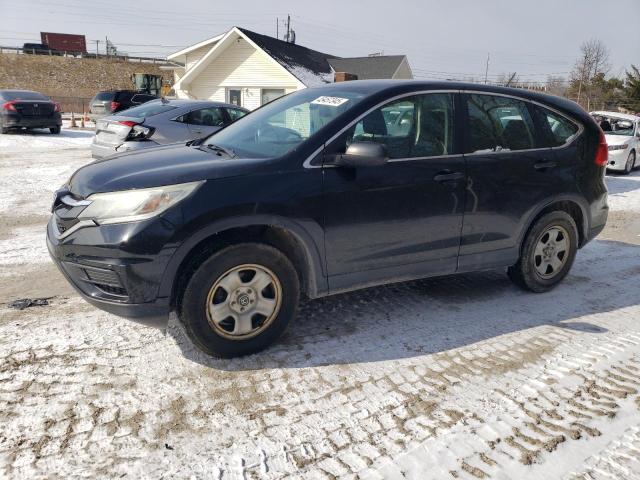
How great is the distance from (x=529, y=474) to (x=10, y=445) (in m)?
2.51

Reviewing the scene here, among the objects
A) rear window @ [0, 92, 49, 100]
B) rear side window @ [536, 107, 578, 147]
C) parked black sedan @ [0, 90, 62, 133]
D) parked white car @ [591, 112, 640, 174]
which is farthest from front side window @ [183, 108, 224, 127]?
rear window @ [0, 92, 49, 100]

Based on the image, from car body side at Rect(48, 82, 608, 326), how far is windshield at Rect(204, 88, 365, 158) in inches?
5.4

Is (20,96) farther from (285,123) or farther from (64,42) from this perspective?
(64,42)

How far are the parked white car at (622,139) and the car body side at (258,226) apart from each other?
10.8 metres

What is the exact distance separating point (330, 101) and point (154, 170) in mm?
1430

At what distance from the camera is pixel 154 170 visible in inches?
129

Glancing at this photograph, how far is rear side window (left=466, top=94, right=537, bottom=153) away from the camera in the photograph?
414 cm

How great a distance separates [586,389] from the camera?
319cm

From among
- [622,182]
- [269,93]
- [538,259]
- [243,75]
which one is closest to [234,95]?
[243,75]

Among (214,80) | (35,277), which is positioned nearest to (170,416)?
(35,277)

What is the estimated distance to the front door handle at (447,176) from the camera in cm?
389

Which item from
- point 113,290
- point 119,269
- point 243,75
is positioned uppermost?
point 243,75

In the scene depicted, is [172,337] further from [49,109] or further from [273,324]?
[49,109]

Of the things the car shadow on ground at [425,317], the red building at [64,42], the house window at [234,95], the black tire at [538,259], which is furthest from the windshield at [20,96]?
the red building at [64,42]
